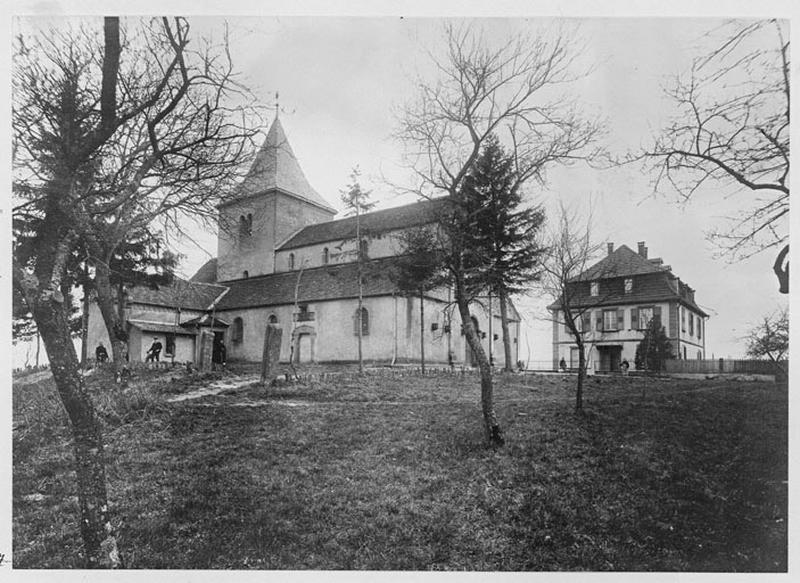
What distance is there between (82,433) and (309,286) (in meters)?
25.9

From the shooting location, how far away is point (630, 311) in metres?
26.9

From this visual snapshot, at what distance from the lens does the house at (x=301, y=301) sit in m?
26.6

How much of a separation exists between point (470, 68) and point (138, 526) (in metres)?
8.61

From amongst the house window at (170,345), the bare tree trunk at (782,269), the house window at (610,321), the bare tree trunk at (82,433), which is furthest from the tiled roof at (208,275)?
the bare tree trunk at (782,269)

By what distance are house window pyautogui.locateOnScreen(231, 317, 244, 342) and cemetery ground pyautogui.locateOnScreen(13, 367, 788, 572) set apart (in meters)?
21.3

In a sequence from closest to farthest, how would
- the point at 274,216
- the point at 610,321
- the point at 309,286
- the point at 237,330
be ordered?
the point at 610,321
the point at 309,286
the point at 237,330
the point at 274,216

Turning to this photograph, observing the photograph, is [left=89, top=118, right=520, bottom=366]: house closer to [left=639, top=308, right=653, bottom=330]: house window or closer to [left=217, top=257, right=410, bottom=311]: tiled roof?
[left=217, top=257, right=410, bottom=311]: tiled roof

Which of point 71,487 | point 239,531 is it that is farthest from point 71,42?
point 239,531

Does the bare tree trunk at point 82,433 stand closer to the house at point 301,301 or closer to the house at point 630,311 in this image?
the house at point 630,311

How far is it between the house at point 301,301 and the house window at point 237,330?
2.7 inches

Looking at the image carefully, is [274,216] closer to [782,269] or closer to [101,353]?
[101,353]

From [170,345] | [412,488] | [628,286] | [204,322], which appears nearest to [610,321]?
[628,286]

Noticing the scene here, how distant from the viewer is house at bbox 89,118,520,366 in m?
26.6

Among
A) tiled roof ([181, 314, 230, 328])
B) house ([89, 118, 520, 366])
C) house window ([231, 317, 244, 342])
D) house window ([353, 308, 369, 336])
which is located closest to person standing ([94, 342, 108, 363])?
house ([89, 118, 520, 366])
